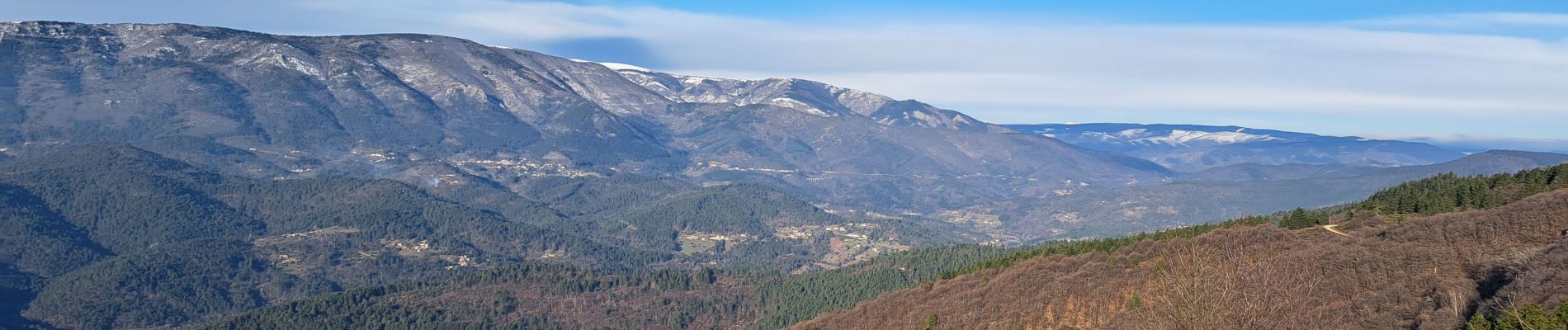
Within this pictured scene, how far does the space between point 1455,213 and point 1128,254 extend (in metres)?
28.9

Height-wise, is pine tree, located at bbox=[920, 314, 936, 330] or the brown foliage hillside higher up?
the brown foliage hillside

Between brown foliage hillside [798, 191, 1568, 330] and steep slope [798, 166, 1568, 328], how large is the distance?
140mm

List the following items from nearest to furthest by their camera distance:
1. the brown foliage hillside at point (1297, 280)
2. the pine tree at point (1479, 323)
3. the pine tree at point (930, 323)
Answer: the brown foliage hillside at point (1297, 280)
the pine tree at point (1479, 323)
the pine tree at point (930, 323)

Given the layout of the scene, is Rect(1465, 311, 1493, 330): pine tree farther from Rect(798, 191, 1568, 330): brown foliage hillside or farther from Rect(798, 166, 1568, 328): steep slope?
Rect(798, 191, 1568, 330): brown foliage hillside

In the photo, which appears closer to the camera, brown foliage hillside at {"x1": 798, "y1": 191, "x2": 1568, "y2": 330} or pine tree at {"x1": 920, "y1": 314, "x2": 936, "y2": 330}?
brown foliage hillside at {"x1": 798, "y1": 191, "x2": 1568, "y2": 330}

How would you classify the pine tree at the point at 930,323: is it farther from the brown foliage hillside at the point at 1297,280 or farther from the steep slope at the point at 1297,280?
the steep slope at the point at 1297,280

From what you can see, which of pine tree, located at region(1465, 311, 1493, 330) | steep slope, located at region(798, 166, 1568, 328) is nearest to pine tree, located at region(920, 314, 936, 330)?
steep slope, located at region(798, 166, 1568, 328)

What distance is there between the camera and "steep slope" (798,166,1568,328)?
156 feet

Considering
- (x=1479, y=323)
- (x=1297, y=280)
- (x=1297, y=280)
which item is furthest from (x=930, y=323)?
(x=1479, y=323)

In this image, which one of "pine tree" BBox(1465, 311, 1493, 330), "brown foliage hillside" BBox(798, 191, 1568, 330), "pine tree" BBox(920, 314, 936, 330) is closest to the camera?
"brown foliage hillside" BBox(798, 191, 1568, 330)

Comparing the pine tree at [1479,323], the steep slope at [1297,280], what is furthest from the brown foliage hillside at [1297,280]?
the pine tree at [1479,323]

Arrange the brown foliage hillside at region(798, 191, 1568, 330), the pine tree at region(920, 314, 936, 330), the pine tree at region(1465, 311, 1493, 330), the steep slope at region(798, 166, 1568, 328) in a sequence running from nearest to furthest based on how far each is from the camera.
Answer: the brown foliage hillside at region(798, 191, 1568, 330) → the steep slope at region(798, 166, 1568, 328) → the pine tree at region(1465, 311, 1493, 330) → the pine tree at region(920, 314, 936, 330)

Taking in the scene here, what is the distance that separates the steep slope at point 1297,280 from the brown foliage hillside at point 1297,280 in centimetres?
14

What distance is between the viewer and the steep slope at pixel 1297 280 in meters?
47.4
